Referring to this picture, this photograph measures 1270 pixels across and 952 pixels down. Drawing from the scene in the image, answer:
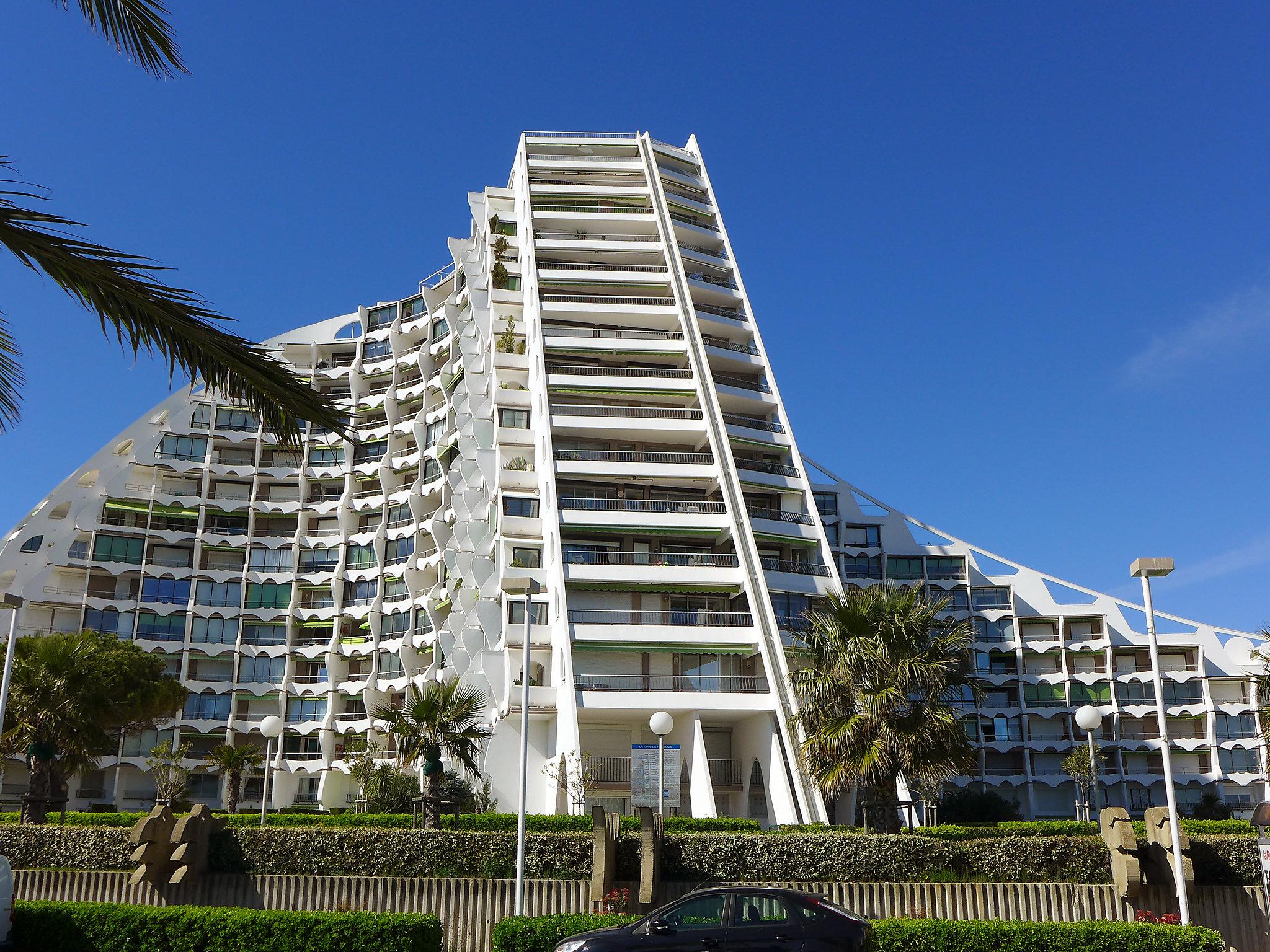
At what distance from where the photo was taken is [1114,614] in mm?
75938

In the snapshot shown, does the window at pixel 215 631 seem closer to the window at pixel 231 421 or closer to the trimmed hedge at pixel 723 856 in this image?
the window at pixel 231 421

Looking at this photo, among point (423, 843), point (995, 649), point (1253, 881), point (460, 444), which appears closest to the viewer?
point (1253, 881)

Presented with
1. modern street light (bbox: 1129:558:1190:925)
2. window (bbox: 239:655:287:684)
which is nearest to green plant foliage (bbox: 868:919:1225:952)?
modern street light (bbox: 1129:558:1190:925)

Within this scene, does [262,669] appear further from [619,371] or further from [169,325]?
[169,325]

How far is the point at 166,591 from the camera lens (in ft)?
249

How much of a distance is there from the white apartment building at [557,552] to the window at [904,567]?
0.15 m

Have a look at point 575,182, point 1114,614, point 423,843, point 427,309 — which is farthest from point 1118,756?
point 423,843

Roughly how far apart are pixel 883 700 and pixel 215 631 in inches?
2354

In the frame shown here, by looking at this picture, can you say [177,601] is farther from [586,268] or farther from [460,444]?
[586,268]

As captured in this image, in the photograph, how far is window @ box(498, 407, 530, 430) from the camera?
60.5 metres

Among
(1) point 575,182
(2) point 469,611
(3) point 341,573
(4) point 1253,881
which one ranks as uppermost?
(1) point 575,182

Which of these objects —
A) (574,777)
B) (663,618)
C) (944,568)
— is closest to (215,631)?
(663,618)

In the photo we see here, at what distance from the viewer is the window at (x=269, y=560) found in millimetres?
78125

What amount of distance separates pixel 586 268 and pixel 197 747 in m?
40.7
